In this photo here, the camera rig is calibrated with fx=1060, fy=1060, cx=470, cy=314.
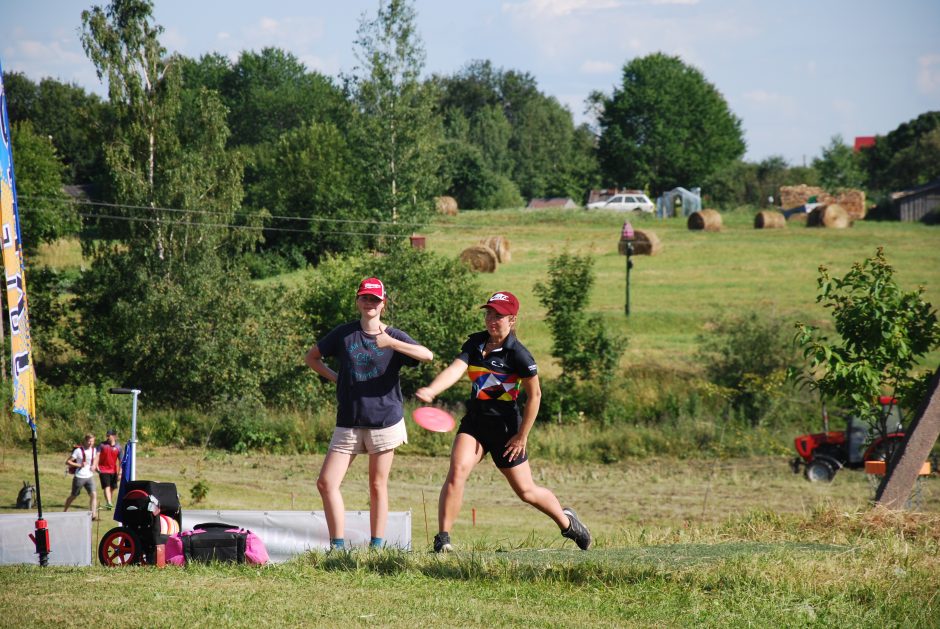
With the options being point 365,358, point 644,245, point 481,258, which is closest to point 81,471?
point 365,358

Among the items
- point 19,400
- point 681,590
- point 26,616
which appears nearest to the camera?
point 26,616

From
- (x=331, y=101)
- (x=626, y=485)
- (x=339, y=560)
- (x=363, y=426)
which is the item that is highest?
(x=331, y=101)

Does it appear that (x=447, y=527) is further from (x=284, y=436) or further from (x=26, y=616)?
(x=284, y=436)

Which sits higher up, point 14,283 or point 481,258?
point 14,283

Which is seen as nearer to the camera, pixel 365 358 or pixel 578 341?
pixel 365 358

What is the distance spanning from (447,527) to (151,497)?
7.27 ft

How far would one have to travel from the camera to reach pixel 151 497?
311 inches

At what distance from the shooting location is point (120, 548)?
26.1 ft

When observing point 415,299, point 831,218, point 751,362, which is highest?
point 831,218

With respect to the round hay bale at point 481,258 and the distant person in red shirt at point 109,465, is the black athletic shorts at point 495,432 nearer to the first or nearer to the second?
the distant person in red shirt at point 109,465

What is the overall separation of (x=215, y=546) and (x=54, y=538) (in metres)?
4.57

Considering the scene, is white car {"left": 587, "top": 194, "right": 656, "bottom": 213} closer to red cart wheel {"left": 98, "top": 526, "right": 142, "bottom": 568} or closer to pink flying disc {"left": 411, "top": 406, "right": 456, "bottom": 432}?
pink flying disc {"left": 411, "top": 406, "right": 456, "bottom": 432}

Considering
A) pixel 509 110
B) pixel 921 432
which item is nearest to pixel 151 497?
pixel 921 432

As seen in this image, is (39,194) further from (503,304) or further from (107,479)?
(503,304)
